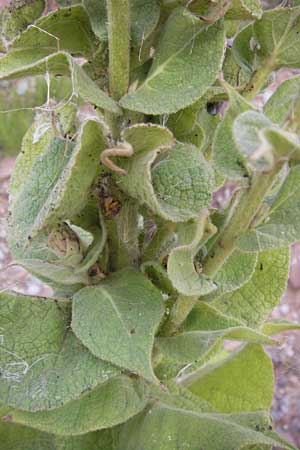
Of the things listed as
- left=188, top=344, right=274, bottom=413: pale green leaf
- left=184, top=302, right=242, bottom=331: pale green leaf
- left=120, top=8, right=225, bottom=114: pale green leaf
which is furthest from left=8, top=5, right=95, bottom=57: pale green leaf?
left=188, top=344, right=274, bottom=413: pale green leaf

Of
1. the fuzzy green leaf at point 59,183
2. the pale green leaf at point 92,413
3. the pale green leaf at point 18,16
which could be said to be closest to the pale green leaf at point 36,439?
the pale green leaf at point 92,413

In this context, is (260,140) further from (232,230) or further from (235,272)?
(235,272)

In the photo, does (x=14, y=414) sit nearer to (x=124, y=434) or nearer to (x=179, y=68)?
(x=124, y=434)

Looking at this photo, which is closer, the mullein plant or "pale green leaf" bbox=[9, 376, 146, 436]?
the mullein plant

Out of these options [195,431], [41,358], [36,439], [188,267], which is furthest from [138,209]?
[36,439]

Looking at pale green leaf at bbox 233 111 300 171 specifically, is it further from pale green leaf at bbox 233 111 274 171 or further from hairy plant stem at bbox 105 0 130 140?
hairy plant stem at bbox 105 0 130 140

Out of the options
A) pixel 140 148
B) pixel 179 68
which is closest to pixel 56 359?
pixel 140 148

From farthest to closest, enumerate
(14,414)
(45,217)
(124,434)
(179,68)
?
(124,434) → (14,414) → (179,68) → (45,217)
